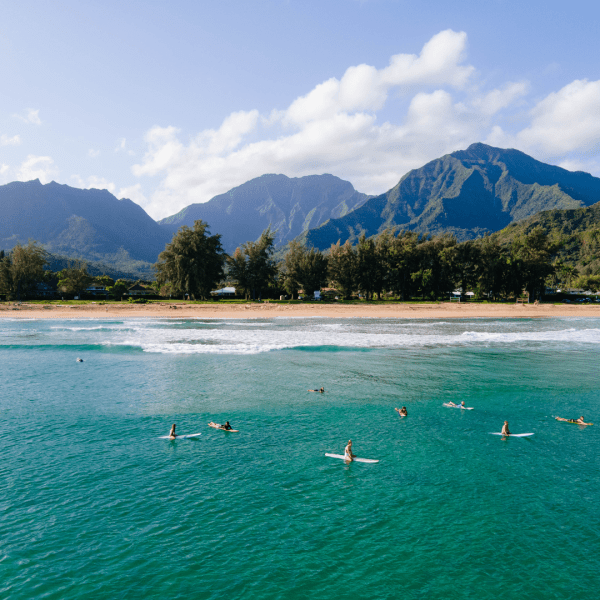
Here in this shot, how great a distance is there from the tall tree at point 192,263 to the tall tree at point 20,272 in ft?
147

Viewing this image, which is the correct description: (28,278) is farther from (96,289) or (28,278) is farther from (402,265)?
(402,265)

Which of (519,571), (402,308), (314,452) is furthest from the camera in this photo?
(402,308)

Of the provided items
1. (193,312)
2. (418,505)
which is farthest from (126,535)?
(193,312)

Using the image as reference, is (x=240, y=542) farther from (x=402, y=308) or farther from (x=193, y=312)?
(x=402, y=308)

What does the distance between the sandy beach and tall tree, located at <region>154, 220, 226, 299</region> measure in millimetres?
9785

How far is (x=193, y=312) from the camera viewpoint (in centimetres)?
10106

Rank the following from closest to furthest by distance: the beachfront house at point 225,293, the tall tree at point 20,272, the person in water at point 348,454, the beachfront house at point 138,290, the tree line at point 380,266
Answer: the person in water at point 348,454, the tree line at point 380,266, the tall tree at point 20,272, the beachfront house at point 225,293, the beachfront house at point 138,290

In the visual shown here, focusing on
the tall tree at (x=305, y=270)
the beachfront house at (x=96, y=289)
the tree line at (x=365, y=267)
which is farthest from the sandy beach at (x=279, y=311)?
the beachfront house at (x=96, y=289)

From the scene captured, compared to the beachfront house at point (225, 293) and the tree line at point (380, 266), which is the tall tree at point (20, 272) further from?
the beachfront house at point (225, 293)

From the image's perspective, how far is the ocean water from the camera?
1195cm

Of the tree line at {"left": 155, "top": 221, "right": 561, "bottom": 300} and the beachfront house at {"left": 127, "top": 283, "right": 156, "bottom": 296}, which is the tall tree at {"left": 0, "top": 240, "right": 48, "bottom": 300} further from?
the tree line at {"left": 155, "top": 221, "right": 561, "bottom": 300}

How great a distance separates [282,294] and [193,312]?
43094 mm

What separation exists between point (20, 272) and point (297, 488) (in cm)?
14402

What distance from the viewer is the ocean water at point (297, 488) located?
39.2 ft
